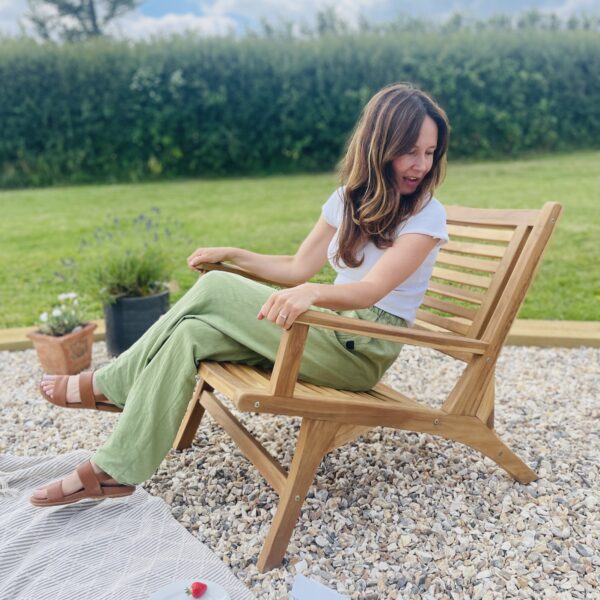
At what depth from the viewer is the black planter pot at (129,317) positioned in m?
3.88

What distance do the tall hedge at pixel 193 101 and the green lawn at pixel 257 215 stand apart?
0.71 m

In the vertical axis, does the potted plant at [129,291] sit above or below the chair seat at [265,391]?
below

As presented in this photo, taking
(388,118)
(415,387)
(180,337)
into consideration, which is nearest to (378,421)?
(180,337)

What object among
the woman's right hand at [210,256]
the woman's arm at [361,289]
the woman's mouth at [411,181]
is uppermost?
the woman's mouth at [411,181]

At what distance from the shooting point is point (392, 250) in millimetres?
2213

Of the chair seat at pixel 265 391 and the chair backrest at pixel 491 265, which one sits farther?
the chair backrest at pixel 491 265

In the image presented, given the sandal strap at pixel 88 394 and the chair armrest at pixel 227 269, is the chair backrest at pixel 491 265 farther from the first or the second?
the sandal strap at pixel 88 394

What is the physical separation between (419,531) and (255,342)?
830 millimetres

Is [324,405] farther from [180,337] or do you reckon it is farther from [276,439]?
[276,439]

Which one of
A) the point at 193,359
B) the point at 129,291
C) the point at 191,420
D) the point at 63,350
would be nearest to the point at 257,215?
the point at 129,291

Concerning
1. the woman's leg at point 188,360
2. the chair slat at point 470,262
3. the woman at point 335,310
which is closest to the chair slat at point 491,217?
the chair slat at point 470,262

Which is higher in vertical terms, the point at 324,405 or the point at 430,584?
the point at 324,405

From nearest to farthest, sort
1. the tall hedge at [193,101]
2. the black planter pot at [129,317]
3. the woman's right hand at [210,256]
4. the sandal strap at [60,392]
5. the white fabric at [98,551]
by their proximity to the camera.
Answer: the white fabric at [98,551], the sandal strap at [60,392], the woman's right hand at [210,256], the black planter pot at [129,317], the tall hedge at [193,101]

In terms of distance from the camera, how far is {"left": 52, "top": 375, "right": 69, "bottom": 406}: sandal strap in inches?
97.3
